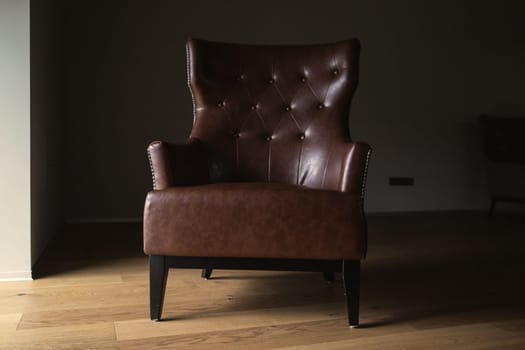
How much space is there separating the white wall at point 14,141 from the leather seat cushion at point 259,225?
90cm

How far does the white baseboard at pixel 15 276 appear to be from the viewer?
225 centimetres

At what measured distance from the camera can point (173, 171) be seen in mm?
1864

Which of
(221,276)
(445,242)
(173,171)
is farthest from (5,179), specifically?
(445,242)

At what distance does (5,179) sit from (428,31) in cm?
370

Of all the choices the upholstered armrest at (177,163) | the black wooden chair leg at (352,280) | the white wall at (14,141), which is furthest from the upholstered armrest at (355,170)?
the white wall at (14,141)

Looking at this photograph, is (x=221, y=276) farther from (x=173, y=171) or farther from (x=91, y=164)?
(x=91, y=164)

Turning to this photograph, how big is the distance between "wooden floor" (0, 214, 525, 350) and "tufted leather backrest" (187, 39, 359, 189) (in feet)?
1.61

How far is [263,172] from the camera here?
7.44 ft

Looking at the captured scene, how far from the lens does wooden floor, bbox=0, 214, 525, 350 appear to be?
1.62 m

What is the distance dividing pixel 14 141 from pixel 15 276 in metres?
0.59

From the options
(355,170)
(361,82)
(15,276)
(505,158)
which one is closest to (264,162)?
(355,170)

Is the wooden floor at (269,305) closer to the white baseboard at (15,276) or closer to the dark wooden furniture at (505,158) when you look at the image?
the white baseboard at (15,276)

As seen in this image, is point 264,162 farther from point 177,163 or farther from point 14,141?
point 14,141

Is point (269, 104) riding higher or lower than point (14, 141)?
higher
